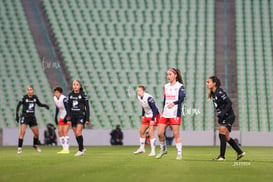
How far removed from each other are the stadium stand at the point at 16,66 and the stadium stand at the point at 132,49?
5.65 feet

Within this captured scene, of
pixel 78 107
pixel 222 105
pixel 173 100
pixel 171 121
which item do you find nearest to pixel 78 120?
pixel 78 107

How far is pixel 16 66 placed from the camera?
33.2 m

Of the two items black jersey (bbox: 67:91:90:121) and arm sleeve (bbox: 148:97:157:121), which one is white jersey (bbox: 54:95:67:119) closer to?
black jersey (bbox: 67:91:90:121)

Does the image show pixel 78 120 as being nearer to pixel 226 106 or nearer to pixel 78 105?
pixel 78 105

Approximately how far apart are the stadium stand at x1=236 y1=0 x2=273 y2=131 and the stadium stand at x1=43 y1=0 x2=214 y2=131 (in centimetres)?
178

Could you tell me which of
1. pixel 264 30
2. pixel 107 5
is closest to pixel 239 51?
pixel 264 30

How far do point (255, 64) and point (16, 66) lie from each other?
13.7 metres

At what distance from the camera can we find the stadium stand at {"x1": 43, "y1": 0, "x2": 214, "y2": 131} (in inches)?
1272

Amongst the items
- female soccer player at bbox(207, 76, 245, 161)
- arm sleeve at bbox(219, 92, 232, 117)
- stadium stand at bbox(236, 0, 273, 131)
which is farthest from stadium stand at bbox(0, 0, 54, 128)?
arm sleeve at bbox(219, 92, 232, 117)

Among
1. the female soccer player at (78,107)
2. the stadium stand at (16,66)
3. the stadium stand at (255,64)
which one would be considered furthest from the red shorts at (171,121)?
the stadium stand at (255,64)

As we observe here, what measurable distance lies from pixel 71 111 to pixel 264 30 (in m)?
22.8

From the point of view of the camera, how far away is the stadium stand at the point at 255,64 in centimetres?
3226

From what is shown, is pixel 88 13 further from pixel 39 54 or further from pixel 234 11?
pixel 234 11

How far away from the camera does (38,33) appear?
115 feet
